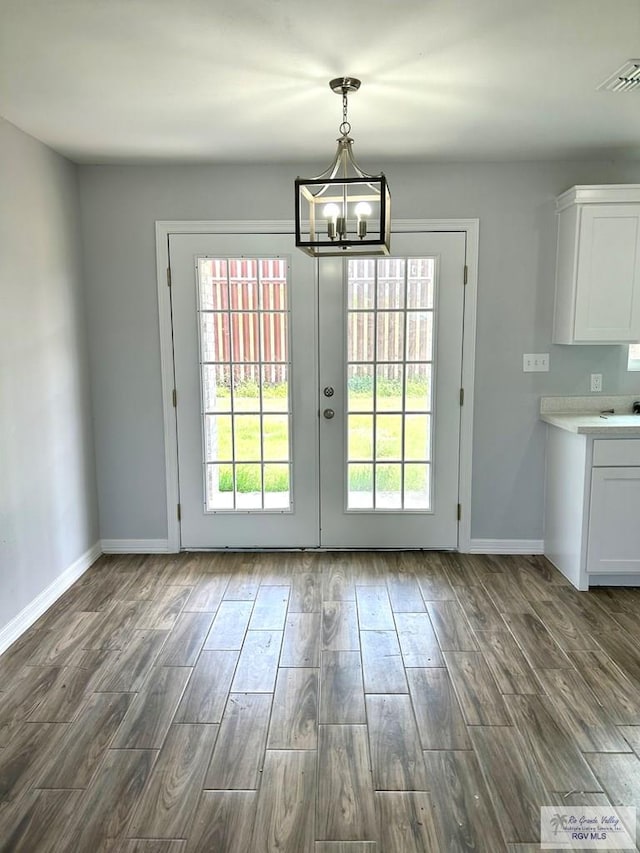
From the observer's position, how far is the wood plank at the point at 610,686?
217 centimetres

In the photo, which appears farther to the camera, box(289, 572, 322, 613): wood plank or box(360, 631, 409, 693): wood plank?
box(289, 572, 322, 613): wood plank

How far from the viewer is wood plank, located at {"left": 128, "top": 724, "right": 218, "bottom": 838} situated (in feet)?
5.53

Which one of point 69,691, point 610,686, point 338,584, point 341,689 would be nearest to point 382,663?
point 341,689

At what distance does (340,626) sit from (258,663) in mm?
492

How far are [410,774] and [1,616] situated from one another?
1997mm

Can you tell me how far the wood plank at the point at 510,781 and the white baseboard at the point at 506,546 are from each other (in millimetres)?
1747

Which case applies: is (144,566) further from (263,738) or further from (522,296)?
(522,296)

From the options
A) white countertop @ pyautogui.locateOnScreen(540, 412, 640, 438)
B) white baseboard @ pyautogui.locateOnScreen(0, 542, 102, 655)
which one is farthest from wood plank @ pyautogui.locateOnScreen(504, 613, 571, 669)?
white baseboard @ pyautogui.locateOnScreen(0, 542, 102, 655)

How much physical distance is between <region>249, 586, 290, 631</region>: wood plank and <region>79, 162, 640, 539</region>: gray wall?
3.37 feet

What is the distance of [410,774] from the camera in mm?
1875

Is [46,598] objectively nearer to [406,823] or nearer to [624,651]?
[406,823]

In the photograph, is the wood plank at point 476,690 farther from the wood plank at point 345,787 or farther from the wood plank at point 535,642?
the wood plank at point 345,787

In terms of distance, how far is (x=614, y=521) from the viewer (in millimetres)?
3178

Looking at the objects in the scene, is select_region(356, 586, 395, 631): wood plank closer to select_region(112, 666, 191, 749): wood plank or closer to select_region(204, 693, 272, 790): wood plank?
select_region(204, 693, 272, 790): wood plank
